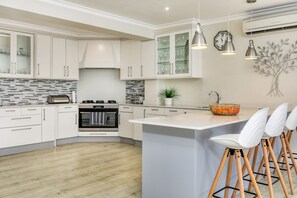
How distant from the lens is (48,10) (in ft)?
13.1

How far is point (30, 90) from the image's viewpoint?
5.81 m

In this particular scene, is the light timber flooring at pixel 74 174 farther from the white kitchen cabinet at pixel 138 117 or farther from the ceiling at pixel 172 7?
the ceiling at pixel 172 7

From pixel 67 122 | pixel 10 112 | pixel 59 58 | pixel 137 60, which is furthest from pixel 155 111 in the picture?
pixel 10 112

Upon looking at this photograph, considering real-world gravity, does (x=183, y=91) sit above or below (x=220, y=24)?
below

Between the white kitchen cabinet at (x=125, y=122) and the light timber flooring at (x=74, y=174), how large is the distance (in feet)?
1.73

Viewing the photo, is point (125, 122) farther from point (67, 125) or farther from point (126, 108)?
point (67, 125)

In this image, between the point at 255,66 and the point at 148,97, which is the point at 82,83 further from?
the point at 255,66

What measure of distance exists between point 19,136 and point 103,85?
2.33 meters

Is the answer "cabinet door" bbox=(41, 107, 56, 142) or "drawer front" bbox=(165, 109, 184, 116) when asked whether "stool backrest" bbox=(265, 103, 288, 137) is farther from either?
"cabinet door" bbox=(41, 107, 56, 142)

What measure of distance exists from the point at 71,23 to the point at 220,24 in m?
2.69

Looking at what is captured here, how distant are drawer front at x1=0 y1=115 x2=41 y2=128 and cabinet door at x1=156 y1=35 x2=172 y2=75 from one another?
2.61m

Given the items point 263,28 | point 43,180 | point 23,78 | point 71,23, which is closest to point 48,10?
point 71,23

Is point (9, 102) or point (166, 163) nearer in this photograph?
point (166, 163)

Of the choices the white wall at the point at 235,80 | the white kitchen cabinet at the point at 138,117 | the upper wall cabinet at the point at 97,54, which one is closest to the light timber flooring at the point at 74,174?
the white kitchen cabinet at the point at 138,117
